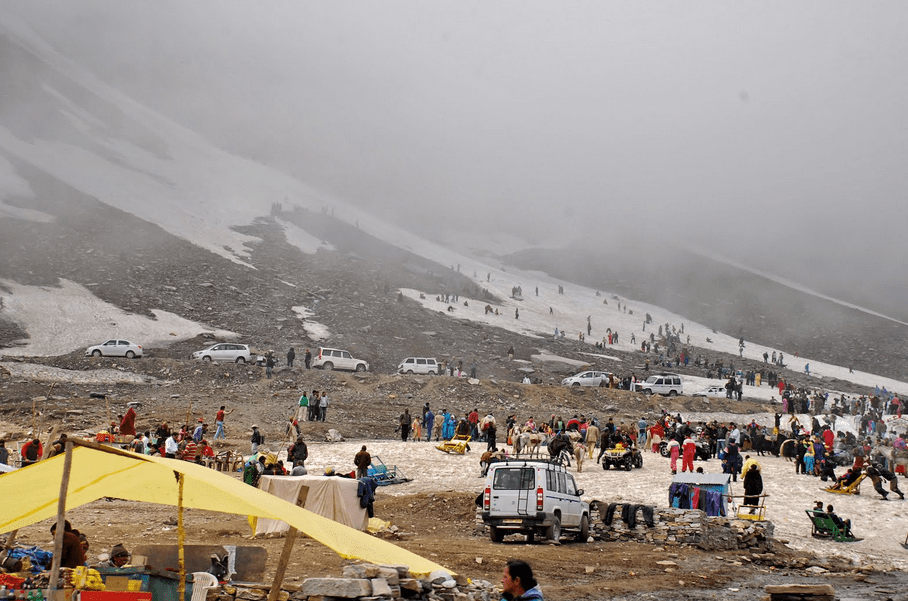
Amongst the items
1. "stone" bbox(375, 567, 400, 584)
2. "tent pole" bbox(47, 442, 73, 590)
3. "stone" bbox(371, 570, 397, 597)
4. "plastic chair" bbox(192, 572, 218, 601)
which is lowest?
"plastic chair" bbox(192, 572, 218, 601)

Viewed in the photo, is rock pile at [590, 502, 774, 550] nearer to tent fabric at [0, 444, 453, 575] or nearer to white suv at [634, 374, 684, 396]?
tent fabric at [0, 444, 453, 575]

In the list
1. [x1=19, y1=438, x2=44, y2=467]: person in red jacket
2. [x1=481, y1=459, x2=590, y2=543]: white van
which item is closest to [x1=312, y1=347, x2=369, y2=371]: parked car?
[x1=19, y1=438, x2=44, y2=467]: person in red jacket

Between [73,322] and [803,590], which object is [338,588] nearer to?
[803,590]

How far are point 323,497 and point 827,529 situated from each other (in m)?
12.2

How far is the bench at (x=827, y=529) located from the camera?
706 inches

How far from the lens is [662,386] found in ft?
164

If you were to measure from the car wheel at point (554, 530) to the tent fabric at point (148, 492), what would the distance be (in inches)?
379

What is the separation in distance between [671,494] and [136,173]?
103225mm

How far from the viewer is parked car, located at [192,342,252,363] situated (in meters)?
45.3

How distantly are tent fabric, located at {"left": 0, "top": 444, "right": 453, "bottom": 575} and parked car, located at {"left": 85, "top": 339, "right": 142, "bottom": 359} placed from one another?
39474 millimetres

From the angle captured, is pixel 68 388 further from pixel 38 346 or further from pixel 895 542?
pixel 895 542

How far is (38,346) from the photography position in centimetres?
4519

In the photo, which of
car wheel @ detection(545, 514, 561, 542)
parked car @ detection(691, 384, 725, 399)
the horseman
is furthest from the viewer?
parked car @ detection(691, 384, 725, 399)

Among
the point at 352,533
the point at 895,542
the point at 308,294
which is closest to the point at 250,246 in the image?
the point at 308,294
